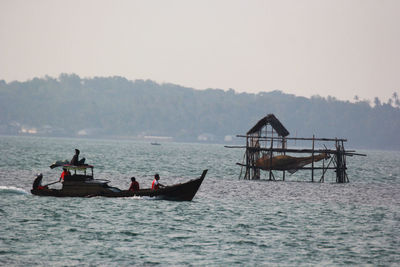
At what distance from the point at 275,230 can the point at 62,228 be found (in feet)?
30.3

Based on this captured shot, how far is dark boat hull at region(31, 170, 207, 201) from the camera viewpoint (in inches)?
1453

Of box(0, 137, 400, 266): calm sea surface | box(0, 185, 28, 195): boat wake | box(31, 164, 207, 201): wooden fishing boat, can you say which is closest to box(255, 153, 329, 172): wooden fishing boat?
box(0, 137, 400, 266): calm sea surface

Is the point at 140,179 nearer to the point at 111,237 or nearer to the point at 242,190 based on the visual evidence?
the point at 242,190

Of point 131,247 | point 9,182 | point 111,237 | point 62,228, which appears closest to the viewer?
point 131,247

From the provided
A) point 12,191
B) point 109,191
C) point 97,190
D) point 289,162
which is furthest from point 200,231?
point 289,162

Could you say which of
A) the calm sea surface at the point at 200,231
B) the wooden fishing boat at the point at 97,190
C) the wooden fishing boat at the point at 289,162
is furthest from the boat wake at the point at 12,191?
the wooden fishing boat at the point at 289,162

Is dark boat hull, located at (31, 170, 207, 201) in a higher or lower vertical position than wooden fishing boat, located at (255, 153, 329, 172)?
lower

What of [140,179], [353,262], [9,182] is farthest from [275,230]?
[140,179]

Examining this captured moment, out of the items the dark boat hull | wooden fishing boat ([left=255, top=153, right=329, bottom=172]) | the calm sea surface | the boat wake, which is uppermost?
wooden fishing boat ([left=255, top=153, right=329, bottom=172])

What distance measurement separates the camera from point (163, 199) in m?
37.7

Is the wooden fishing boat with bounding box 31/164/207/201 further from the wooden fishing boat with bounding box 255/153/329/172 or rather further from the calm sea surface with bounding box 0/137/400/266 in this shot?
the wooden fishing boat with bounding box 255/153/329/172

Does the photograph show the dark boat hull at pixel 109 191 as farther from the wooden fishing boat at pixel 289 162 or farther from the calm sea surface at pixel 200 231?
the wooden fishing boat at pixel 289 162

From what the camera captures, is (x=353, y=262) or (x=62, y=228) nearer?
(x=353, y=262)

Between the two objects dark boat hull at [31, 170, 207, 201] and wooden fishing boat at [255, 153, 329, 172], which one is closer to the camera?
dark boat hull at [31, 170, 207, 201]
